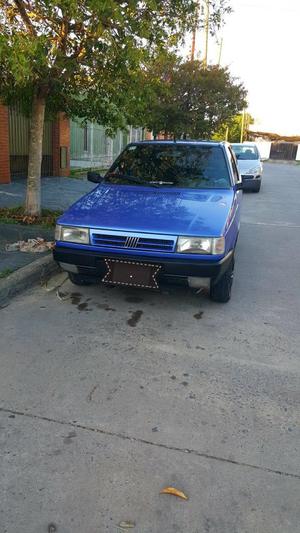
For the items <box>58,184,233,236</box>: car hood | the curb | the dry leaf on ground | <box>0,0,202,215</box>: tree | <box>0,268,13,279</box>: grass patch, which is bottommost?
the dry leaf on ground

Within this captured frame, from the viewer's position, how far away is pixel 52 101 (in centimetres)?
708

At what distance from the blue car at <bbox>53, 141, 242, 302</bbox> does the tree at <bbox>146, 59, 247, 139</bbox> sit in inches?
404

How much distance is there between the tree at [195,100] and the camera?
48.7 ft

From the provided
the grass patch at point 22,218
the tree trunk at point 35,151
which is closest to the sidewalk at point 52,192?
the grass patch at point 22,218

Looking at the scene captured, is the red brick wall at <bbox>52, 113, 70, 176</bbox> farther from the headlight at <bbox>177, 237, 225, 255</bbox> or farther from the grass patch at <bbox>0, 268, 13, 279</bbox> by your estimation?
the headlight at <bbox>177, 237, 225, 255</bbox>

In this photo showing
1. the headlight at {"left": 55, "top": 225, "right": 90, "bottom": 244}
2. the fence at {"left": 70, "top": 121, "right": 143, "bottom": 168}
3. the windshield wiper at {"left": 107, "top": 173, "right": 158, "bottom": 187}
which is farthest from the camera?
the fence at {"left": 70, "top": 121, "right": 143, "bottom": 168}

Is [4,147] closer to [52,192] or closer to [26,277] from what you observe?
[52,192]

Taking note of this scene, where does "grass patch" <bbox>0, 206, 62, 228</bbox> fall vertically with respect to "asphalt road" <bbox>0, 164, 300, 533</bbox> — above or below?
above

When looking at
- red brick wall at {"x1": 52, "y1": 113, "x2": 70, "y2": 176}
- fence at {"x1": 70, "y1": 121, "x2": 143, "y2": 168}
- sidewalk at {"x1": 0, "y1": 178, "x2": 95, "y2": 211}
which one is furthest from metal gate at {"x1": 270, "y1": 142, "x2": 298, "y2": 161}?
sidewalk at {"x1": 0, "y1": 178, "x2": 95, "y2": 211}

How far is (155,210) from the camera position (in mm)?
4316

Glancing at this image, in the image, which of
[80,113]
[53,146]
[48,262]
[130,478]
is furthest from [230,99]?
[130,478]

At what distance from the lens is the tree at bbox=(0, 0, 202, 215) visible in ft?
14.4

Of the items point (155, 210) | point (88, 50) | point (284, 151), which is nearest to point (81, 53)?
point (88, 50)

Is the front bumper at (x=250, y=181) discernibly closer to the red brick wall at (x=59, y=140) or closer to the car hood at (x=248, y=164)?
the car hood at (x=248, y=164)
